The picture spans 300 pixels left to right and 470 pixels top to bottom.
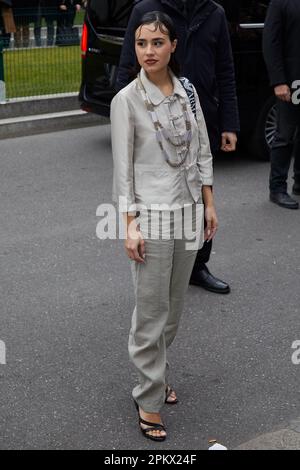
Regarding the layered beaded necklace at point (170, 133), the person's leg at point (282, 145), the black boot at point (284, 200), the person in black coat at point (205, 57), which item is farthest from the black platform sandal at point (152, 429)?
the person's leg at point (282, 145)

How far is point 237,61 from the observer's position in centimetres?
807

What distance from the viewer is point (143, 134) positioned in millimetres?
3623

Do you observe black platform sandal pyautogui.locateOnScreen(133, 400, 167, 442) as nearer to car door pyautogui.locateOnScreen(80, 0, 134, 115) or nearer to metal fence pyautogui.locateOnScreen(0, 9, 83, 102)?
car door pyautogui.locateOnScreen(80, 0, 134, 115)

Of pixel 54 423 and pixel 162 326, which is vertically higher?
pixel 162 326

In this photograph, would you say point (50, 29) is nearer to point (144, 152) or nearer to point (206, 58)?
point (206, 58)

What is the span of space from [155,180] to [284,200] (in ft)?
12.4

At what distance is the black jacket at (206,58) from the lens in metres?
4.85

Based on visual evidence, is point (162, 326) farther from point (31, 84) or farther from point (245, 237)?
point (31, 84)

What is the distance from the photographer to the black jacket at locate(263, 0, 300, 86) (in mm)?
6820

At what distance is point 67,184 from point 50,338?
125 inches

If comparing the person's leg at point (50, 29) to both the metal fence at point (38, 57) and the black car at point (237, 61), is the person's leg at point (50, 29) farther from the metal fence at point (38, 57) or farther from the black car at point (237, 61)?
the black car at point (237, 61)

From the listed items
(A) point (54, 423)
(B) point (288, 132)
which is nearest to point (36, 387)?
(A) point (54, 423)

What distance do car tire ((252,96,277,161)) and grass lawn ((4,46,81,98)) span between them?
3.21m
